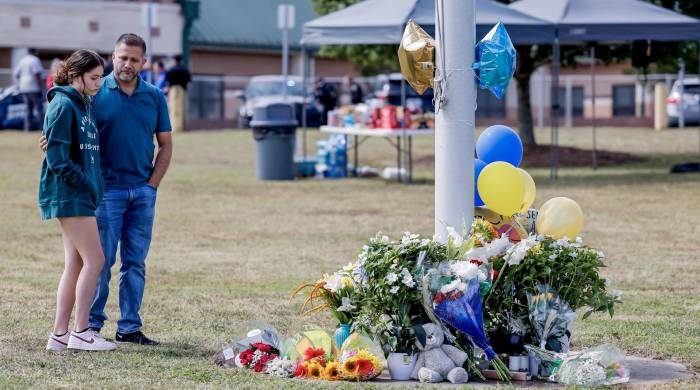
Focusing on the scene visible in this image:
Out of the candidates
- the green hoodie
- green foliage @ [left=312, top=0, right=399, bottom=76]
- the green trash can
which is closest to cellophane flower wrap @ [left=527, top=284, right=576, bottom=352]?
the green hoodie

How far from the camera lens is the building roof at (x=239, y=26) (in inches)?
1896

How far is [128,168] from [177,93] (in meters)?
26.3

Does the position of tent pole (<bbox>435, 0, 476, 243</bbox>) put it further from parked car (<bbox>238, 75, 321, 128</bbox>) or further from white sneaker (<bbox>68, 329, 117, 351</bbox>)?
parked car (<bbox>238, 75, 321, 128</bbox>)

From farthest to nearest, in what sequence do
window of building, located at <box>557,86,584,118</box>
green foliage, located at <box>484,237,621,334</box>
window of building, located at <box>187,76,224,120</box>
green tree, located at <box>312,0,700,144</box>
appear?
window of building, located at <box>557,86,584,118</box> < window of building, located at <box>187,76,224,120</box> < green tree, located at <box>312,0,700,144</box> < green foliage, located at <box>484,237,621,334</box>

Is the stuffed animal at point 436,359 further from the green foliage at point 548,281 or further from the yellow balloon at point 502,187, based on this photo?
the yellow balloon at point 502,187

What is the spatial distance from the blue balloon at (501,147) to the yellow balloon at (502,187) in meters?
0.52

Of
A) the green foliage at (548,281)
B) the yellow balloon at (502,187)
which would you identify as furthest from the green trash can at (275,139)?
the green foliage at (548,281)

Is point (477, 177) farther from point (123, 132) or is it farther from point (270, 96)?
point (270, 96)

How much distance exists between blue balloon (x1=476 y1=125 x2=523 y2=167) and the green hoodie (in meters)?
2.37

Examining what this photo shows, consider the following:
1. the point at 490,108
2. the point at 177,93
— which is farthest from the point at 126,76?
the point at 490,108

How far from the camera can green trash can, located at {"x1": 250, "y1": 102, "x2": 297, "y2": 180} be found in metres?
20.5

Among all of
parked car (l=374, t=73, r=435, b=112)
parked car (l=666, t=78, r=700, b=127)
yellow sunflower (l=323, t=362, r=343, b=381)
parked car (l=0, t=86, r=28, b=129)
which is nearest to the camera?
yellow sunflower (l=323, t=362, r=343, b=381)

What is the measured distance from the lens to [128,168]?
754 cm

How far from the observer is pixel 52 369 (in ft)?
22.4
